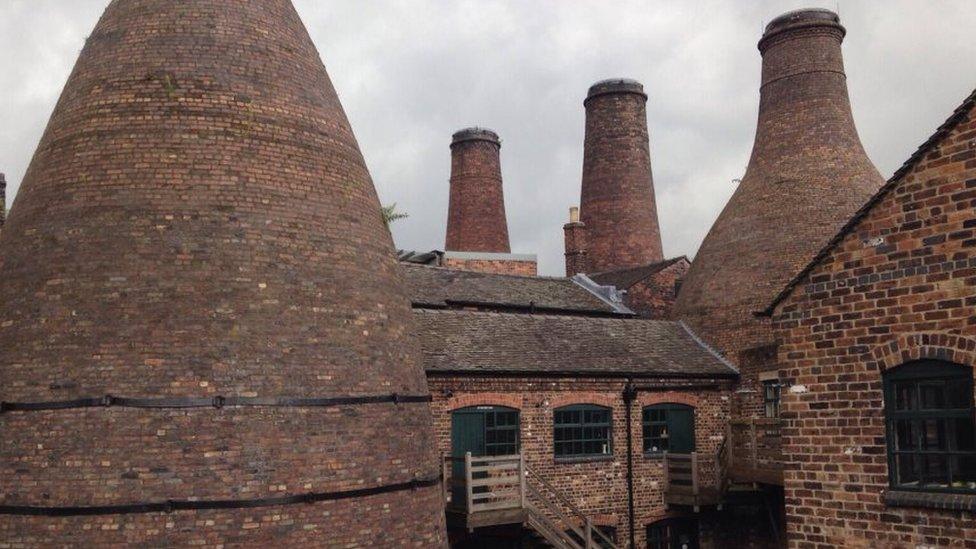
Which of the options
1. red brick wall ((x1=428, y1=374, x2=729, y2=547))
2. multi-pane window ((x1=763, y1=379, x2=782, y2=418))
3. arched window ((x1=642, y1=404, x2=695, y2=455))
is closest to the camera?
red brick wall ((x1=428, y1=374, x2=729, y2=547))

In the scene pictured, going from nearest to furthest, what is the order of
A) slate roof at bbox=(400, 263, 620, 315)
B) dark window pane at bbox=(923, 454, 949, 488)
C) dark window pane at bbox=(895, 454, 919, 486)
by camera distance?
dark window pane at bbox=(923, 454, 949, 488) < dark window pane at bbox=(895, 454, 919, 486) < slate roof at bbox=(400, 263, 620, 315)

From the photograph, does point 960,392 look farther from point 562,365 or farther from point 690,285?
point 690,285

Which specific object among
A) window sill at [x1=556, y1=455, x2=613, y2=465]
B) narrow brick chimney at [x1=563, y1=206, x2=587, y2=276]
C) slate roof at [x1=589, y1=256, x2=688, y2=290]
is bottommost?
window sill at [x1=556, y1=455, x2=613, y2=465]

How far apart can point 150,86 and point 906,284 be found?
843 centimetres

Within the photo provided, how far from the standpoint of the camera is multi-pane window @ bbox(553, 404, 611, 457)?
16.8 meters

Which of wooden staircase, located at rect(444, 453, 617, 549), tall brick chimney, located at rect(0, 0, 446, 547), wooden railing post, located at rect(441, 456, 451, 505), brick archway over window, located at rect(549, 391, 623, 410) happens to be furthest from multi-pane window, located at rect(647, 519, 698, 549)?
tall brick chimney, located at rect(0, 0, 446, 547)

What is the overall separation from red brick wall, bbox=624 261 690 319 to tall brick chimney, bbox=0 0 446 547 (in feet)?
55.6

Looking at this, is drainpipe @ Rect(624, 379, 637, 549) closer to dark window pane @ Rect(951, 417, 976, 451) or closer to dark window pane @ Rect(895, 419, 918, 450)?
dark window pane @ Rect(895, 419, 918, 450)

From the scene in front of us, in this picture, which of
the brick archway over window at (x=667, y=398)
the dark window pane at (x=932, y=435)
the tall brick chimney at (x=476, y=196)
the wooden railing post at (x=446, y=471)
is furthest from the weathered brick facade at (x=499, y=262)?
the dark window pane at (x=932, y=435)

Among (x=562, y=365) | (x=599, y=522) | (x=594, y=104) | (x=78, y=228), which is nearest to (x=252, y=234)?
(x=78, y=228)

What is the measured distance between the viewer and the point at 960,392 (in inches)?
316

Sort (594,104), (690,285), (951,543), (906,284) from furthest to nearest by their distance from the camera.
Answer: (594,104) → (690,285) → (906,284) → (951,543)

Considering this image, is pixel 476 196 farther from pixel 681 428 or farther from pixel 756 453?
A: pixel 756 453

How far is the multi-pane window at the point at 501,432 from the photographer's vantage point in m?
15.9
